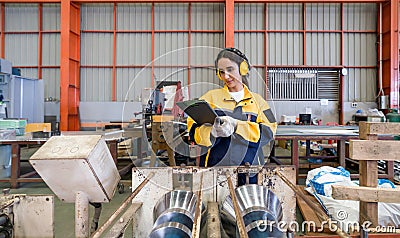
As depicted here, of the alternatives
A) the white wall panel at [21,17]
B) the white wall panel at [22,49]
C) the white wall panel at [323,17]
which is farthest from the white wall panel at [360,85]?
the white wall panel at [21,17]

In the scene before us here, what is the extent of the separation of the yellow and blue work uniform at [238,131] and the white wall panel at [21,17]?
22.9 ft

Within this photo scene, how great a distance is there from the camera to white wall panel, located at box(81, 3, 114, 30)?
6.67 metres

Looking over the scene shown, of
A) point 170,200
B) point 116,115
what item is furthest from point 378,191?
point 116,115

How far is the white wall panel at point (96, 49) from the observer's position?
666cm

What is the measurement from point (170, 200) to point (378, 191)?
991 mm

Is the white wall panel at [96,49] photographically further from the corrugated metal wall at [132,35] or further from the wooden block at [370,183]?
the wooden block at [370,183]

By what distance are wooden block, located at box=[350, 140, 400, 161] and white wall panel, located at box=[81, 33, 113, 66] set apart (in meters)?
6.24

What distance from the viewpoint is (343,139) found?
2643mm

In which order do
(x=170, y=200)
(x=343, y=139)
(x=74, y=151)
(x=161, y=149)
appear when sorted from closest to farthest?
(x=74, y=151)
(x=170, y=200)
(x=161, y=149)
(x=343, y=139)

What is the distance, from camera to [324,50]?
6512mm

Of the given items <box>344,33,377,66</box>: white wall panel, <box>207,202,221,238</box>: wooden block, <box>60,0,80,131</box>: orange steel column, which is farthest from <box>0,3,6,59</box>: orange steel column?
<box>344,33,377,66</box>: white wall panel

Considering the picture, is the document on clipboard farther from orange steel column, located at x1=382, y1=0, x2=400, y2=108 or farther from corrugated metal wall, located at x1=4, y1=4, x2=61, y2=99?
corrugated metal wall, located at x1=4, y1=4, x2=61, y2=99

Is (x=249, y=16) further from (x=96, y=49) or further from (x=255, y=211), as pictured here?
(x=255, y=211)

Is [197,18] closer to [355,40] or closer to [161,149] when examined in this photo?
[355,40]
